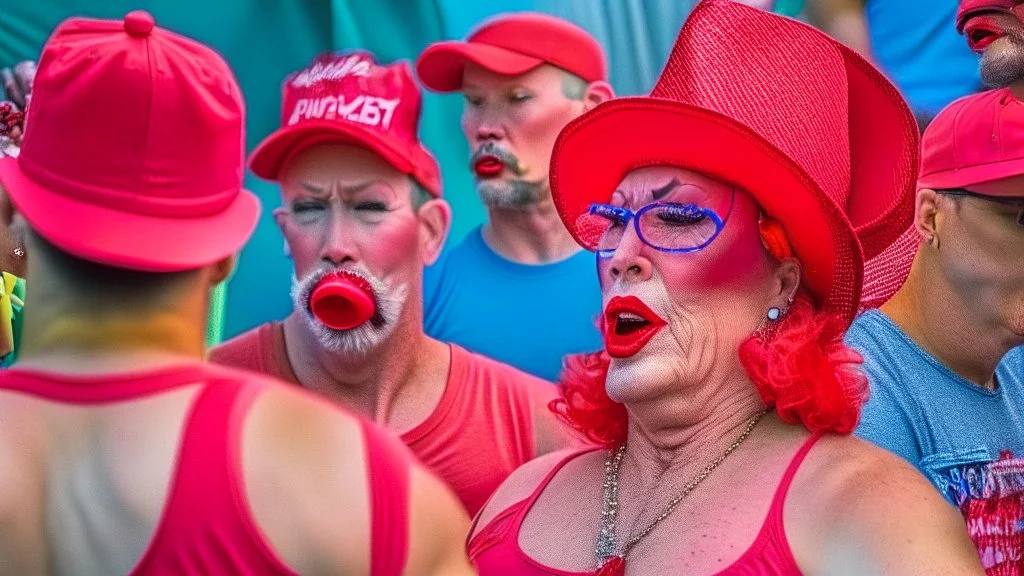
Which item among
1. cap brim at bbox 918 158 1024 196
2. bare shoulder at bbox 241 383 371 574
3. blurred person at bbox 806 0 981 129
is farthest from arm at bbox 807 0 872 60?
bare shoulder at bbox 241 383 371 574

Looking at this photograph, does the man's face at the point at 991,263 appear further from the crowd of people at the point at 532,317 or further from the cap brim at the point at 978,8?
the cap brim at the point at 978,8

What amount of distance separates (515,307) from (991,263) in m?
1.57

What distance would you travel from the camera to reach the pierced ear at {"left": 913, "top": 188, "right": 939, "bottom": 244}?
3.43 metres

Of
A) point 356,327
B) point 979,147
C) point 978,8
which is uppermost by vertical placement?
point 978,8

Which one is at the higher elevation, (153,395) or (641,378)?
(153,395)

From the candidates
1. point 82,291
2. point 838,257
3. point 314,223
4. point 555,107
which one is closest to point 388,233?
point 314,223

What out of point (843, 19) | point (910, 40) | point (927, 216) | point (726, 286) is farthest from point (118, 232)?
point (910, 40)

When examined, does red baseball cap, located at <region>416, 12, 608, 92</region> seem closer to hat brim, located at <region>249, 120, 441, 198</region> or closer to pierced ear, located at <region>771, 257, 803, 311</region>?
hat brim, located at <region>249, 120, 441, 198</region>

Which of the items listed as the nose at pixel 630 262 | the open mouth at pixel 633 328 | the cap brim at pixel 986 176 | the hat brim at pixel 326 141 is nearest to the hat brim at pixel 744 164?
the nose at pixel 630 262

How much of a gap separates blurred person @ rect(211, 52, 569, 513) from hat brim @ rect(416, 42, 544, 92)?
66 centimetres

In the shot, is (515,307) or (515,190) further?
(515,190)

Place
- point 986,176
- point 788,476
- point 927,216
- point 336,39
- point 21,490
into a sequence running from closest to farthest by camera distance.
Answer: point 21,490 → point 788,476 → point 986,176 → point 927,216 → point 336,39

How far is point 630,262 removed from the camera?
2689mm

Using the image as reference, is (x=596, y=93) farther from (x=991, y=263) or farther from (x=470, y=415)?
(x=991, y=263)
